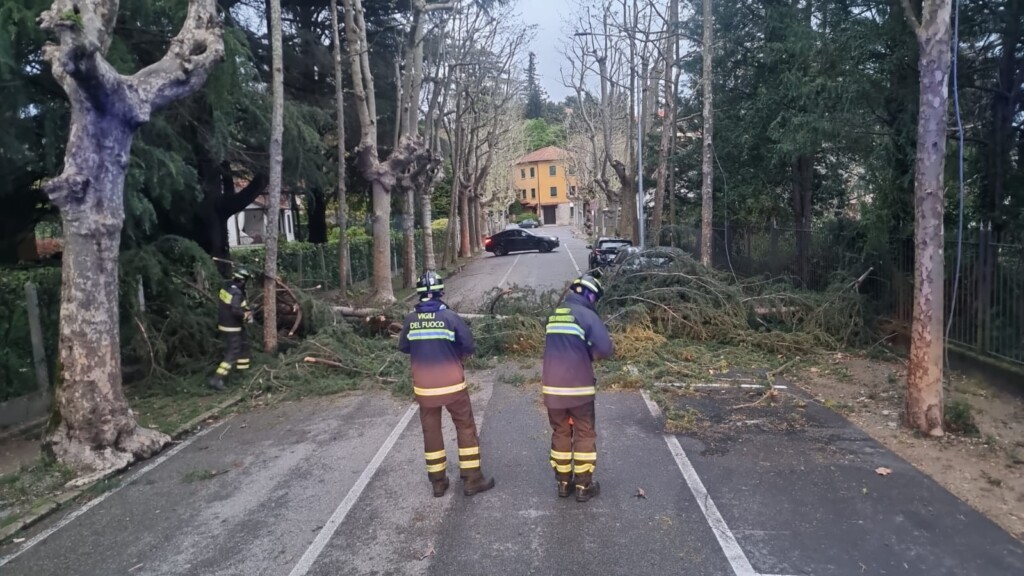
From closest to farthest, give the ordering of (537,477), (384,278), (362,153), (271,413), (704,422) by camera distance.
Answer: (537,477) → (704,422) → (271,413) → (362,153) → (384,278)

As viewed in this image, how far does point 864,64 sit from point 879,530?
31.9ft

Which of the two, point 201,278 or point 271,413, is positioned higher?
point 201,278

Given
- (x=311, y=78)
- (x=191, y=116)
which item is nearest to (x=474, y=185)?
(x=311, y=78)

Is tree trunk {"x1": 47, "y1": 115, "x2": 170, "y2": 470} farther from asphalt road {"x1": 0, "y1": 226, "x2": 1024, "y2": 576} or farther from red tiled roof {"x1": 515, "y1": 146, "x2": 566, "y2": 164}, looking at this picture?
red tiled roof {"x1": 515, "y1": 146, "x2": 566, "y2": 164}

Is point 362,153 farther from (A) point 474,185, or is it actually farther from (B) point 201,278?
(A) point 474,185

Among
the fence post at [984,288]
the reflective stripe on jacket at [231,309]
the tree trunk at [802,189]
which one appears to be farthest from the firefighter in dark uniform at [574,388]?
the tree trunk at [802,189]

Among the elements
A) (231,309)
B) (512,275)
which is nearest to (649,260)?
(231,309)

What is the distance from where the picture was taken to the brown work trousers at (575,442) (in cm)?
547

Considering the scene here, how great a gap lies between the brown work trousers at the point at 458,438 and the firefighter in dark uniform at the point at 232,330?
5261 mm

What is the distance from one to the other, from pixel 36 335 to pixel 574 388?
23.3 feet

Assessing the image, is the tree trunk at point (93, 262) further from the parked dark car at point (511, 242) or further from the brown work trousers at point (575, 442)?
the parked dark car at point (511, 242)

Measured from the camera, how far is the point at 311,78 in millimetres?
20953

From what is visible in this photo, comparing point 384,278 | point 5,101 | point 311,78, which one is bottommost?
point 384,278

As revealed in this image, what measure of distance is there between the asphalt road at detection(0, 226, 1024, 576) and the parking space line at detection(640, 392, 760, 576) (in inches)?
0.6
